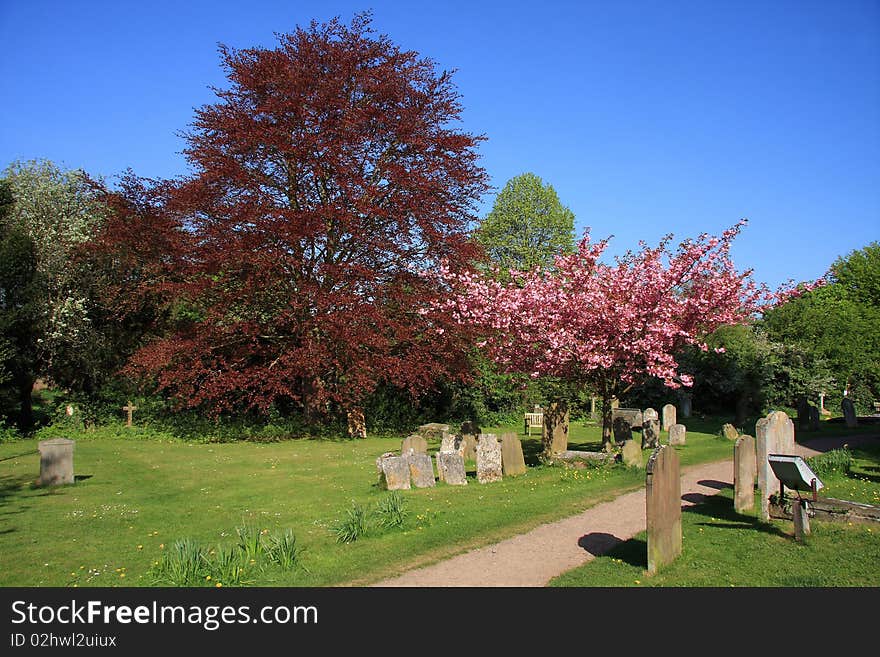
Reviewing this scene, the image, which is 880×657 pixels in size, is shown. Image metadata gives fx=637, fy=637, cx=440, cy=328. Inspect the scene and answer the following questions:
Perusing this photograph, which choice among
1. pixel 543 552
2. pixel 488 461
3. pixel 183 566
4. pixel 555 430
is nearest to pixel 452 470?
pixel 488 461

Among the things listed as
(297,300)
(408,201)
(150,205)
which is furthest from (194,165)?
(408,201)

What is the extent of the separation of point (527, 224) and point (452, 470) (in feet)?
113

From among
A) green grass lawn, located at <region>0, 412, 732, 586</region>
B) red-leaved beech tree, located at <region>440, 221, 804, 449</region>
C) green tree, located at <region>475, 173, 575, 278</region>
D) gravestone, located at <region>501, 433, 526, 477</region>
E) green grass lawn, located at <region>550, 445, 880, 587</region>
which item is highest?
green tree, located at <region>475, 173, 575, 278</region>

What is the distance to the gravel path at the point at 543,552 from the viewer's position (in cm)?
723

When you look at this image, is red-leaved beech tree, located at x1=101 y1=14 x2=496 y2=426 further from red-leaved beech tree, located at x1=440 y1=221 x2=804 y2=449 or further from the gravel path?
the gravel path

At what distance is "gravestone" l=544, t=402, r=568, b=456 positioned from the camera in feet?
54.2

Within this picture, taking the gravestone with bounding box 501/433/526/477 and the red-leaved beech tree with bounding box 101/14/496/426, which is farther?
the red-leaved beech tree with bounding box 101/14/496/426

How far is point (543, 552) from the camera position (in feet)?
27.5

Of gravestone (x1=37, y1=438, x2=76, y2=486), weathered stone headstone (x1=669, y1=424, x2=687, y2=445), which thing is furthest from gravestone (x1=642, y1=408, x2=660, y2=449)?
gravestone (x1=37, y1=438, x2=76, y2=486)

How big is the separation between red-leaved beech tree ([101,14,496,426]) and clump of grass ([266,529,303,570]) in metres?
14.3

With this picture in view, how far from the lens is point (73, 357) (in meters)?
24.8

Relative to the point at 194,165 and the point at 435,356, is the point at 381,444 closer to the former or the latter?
the point at 435,356

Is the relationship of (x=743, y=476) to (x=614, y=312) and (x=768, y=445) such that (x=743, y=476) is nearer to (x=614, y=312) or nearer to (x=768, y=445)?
(x=768, y=445)
